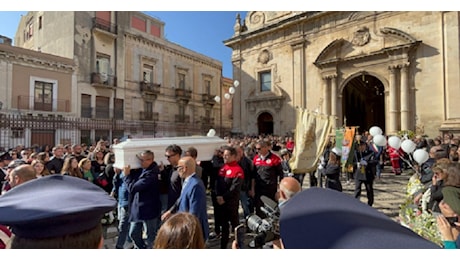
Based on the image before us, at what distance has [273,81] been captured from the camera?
1964 centimetres

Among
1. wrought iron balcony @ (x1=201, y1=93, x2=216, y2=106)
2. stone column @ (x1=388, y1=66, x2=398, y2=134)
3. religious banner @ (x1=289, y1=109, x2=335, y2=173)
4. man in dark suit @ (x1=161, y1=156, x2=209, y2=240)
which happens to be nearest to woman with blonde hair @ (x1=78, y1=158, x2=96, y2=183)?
man in dark suit @ (x1=161, y1=156, x2=209, y2=240)

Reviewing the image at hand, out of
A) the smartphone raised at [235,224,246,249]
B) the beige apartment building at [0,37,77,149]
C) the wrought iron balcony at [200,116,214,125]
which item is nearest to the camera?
the smartphone raised at [235,224,246,249]

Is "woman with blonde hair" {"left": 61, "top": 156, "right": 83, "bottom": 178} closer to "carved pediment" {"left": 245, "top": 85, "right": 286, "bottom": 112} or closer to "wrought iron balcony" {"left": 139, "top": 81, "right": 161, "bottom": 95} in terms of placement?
"carved pediment" {"left": 245, "top": 85, "right": 286, "bottom": 112}

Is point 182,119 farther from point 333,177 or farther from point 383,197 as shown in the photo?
point 333,177

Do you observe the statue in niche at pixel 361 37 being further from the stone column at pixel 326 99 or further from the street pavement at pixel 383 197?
the street pavement at pixel 383 197

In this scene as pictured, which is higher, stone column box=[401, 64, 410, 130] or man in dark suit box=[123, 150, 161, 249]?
stone column box=[401, 64, 410, 130]

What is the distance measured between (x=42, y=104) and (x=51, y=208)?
2083 centimetres

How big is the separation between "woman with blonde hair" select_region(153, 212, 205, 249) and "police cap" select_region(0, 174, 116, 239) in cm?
34

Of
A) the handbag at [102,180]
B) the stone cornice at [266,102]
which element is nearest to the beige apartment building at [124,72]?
the stone cornice at [266,102]

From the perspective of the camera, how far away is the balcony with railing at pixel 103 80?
20.6 m

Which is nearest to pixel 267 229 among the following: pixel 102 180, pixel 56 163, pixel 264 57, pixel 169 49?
pixel 102 180

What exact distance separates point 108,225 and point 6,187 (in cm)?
189

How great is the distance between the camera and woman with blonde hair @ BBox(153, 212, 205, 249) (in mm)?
1512

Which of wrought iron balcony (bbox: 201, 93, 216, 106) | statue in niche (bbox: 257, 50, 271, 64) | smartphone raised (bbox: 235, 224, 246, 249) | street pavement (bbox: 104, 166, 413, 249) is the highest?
statue in niche (bbox: 257, 50, 271, 64)
